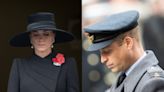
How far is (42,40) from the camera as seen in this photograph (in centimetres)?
276

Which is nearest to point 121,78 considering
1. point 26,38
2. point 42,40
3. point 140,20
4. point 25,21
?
point 42,40

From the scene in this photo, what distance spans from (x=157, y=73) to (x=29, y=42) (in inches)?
65.3

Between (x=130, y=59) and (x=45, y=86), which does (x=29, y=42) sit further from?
(x=130, y=59)

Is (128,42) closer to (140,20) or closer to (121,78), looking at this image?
(121,78)

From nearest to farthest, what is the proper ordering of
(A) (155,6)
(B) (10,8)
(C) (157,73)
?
1. (C) (157,73)
2. (A) (155,6)
3. (B) (10,8)

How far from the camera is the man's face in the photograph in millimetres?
1544

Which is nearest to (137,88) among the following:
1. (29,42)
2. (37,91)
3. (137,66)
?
(137,66)

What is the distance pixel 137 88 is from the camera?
151 cm

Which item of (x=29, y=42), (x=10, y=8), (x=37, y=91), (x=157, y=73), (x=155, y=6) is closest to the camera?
(x=157, y=73)

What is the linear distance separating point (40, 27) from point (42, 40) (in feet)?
0.33

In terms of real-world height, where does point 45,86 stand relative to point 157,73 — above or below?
below

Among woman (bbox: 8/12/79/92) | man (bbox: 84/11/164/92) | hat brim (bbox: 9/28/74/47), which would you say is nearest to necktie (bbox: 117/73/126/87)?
man (bbox: 84/11/164/92)

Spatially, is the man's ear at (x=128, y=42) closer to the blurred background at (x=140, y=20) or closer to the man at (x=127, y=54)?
the man at (x=127, y=54)

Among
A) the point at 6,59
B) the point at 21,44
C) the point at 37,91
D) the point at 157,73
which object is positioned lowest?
the point at 6,59
